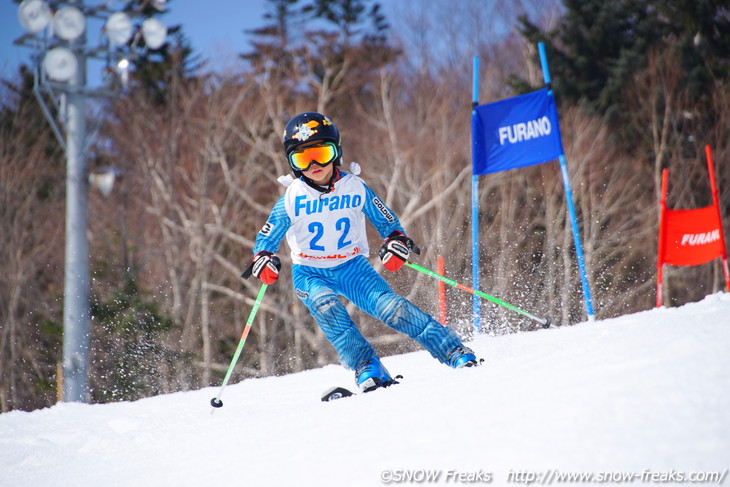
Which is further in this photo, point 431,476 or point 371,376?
point 371,376

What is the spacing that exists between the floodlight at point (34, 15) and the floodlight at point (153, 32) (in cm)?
145

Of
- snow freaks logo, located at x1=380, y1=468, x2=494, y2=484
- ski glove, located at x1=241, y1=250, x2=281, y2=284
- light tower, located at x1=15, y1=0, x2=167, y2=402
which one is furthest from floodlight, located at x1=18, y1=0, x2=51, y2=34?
snow freaks logo, located at x1=380, y1=468, x2=494, y2=484

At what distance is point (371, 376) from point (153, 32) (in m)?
6.81

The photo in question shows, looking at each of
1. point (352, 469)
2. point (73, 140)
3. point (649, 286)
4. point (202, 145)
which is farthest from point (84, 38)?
point (649, 286)

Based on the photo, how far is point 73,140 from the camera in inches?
287

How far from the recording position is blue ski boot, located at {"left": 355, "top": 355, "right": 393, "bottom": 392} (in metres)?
3.68

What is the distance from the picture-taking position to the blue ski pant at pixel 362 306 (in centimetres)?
381

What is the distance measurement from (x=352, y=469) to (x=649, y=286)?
15884mm

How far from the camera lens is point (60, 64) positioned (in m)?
7.14

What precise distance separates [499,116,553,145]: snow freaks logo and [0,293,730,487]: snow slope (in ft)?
9.50

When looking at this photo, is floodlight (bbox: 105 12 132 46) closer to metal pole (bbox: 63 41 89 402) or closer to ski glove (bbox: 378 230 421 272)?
metal pole (bbox: 63 41 89 402)

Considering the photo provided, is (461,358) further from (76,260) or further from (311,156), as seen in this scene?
(76,260)

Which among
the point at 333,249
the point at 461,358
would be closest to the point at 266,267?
the point at 333,249

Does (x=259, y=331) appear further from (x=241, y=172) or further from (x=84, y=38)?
(x=84, y=38)
